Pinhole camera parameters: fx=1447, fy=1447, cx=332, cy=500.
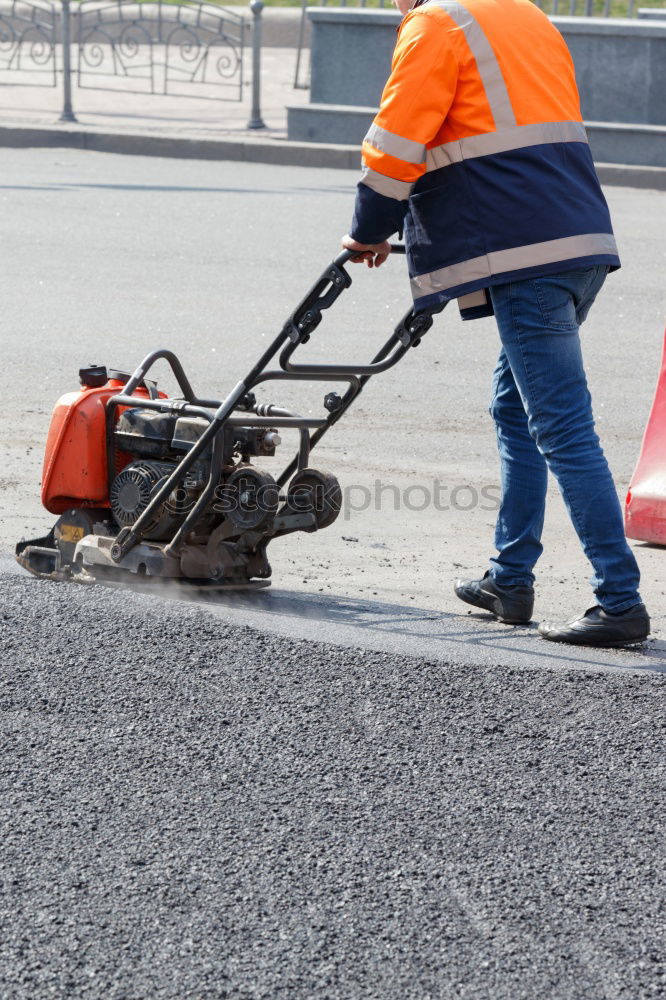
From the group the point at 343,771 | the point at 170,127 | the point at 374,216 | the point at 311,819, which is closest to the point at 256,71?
the point at 170,127

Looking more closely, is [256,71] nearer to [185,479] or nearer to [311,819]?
[185,479]

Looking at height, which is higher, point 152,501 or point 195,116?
point 195,116

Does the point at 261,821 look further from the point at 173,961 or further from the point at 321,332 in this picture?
the point at 321,332

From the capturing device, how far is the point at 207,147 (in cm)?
1530

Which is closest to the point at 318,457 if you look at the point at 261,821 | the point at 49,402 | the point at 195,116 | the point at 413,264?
the point at 49,402

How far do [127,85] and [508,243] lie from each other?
17.5 metres

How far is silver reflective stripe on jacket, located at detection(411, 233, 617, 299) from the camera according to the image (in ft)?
12.4

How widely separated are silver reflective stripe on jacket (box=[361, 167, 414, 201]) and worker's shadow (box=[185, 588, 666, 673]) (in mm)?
1211

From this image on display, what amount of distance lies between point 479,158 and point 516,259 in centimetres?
28

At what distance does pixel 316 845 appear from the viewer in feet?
9.52

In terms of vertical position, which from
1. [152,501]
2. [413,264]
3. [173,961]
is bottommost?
[173,961]

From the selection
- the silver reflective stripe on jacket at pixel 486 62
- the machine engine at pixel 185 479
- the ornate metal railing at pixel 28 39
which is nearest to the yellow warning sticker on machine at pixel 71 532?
the machine engine at pixel 185 479

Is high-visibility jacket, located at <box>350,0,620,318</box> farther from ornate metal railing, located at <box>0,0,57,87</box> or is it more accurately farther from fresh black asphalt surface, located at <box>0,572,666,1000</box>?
ornate metal railing, located at <box>0,0,57,87</box>

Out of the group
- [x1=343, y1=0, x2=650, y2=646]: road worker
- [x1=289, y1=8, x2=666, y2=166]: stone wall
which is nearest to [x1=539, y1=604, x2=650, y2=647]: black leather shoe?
[x1=343, y1=0, x2=650, y2=646]: road worker
